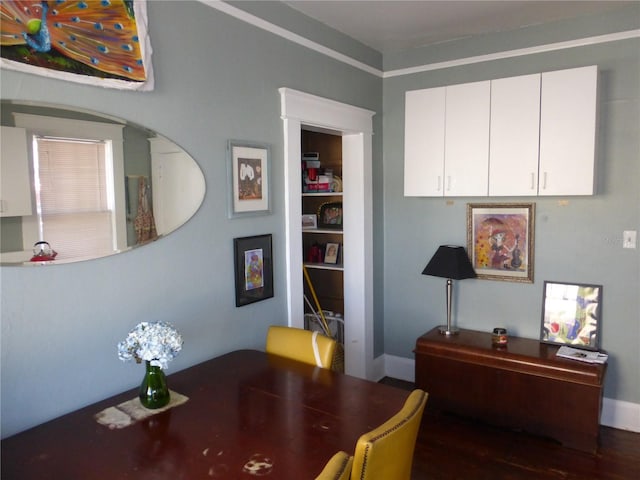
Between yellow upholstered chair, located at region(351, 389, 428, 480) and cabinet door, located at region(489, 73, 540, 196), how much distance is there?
197 centimetres

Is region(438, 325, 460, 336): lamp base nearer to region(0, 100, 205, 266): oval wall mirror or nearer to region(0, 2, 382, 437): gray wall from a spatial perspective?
region(0, 2, 382, 437): gray wall

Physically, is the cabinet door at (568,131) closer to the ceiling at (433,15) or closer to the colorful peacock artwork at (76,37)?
the ceiling at (433,15)

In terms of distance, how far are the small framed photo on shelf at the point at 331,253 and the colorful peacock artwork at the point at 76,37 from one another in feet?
7.77

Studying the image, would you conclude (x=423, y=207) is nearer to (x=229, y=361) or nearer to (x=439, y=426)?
(x=439, y=426)

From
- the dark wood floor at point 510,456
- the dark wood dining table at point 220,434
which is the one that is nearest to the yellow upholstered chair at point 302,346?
the dark wood dining table at point 220,434

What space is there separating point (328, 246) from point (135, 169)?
2333 mm

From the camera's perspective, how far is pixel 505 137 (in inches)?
124

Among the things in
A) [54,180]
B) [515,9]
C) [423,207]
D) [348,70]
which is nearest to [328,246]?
[423,207]

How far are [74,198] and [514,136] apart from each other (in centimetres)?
260

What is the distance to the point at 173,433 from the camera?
1.63 metres

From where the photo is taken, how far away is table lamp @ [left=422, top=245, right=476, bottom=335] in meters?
3.32

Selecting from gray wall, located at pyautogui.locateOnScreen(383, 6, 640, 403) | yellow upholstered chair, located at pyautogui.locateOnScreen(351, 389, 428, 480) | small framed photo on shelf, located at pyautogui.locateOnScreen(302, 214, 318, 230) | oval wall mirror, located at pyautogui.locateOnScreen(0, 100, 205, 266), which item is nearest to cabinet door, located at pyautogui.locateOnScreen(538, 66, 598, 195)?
gray wall, located at pyautogui.locateOnScreen(383, 6, 640, 403)

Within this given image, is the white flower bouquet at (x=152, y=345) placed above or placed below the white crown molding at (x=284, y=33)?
below

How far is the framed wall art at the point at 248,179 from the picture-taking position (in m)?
2.50
